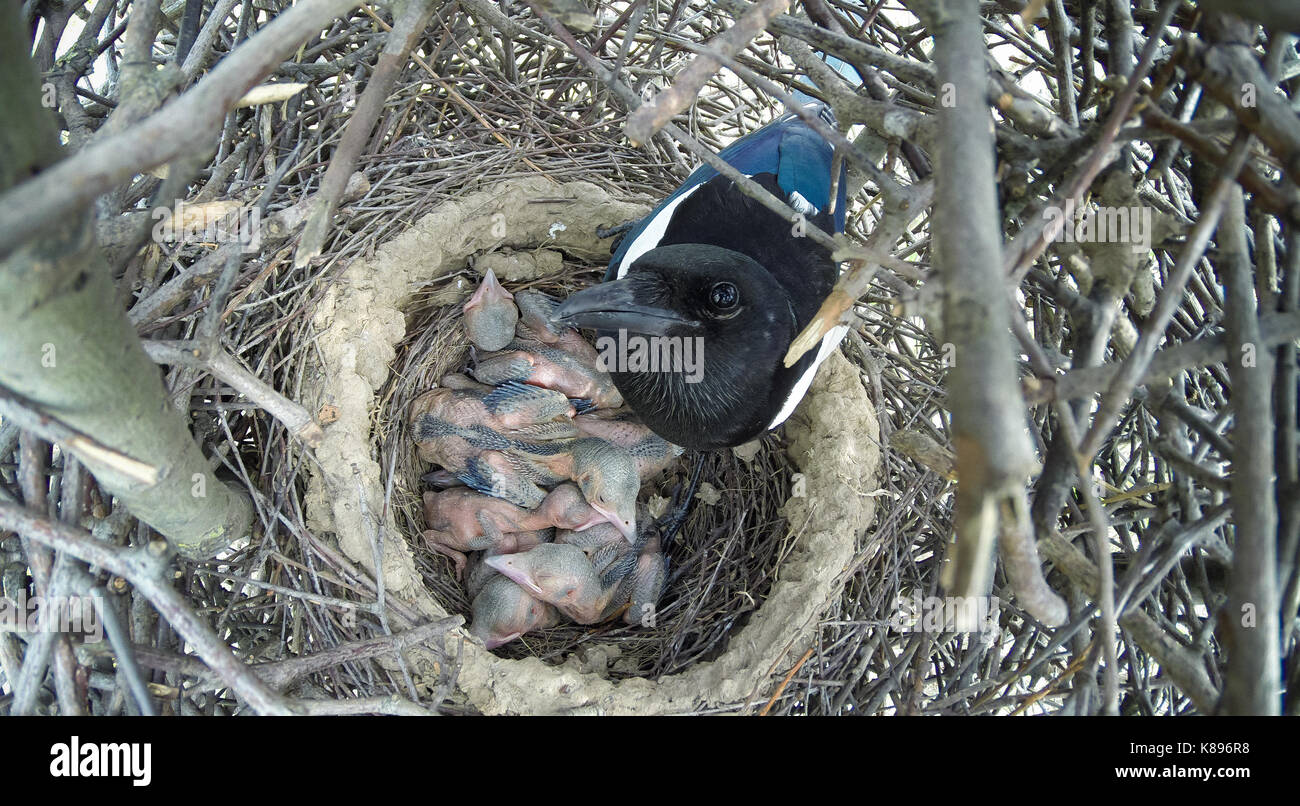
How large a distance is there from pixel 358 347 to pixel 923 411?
3.99 ft

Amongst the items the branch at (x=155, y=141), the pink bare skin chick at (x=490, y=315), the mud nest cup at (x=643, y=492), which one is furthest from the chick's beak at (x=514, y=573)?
the branch at (x=155, y=141)

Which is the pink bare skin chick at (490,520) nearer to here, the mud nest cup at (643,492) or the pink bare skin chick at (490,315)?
the mud nest cup at (643,492)

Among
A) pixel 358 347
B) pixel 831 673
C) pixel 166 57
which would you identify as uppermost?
pixel 166 57

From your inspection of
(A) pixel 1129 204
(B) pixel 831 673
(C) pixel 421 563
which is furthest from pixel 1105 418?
(C) pixel 421 563

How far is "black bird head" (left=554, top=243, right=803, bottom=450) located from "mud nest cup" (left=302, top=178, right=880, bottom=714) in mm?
282

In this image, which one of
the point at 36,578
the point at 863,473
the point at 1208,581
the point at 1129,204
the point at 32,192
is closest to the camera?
the point at 32,192

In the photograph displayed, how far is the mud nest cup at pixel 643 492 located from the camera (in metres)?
1.59

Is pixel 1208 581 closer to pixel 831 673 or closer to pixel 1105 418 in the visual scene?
pixel 831 673

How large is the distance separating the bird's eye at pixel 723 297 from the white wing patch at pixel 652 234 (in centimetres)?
25

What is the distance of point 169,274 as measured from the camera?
1.52 meters

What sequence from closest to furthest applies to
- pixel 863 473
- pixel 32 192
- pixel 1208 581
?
pixel 32 192
pixel 1208 581
pixel 863 473

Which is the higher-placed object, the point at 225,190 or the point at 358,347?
the point at 225,190

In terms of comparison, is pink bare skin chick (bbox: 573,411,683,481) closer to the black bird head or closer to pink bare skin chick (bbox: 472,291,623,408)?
pink bare skin chick (bbox: 472,291,623,408)

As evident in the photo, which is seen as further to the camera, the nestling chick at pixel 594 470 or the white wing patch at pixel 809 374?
the nestling chick at pixel 594 470
